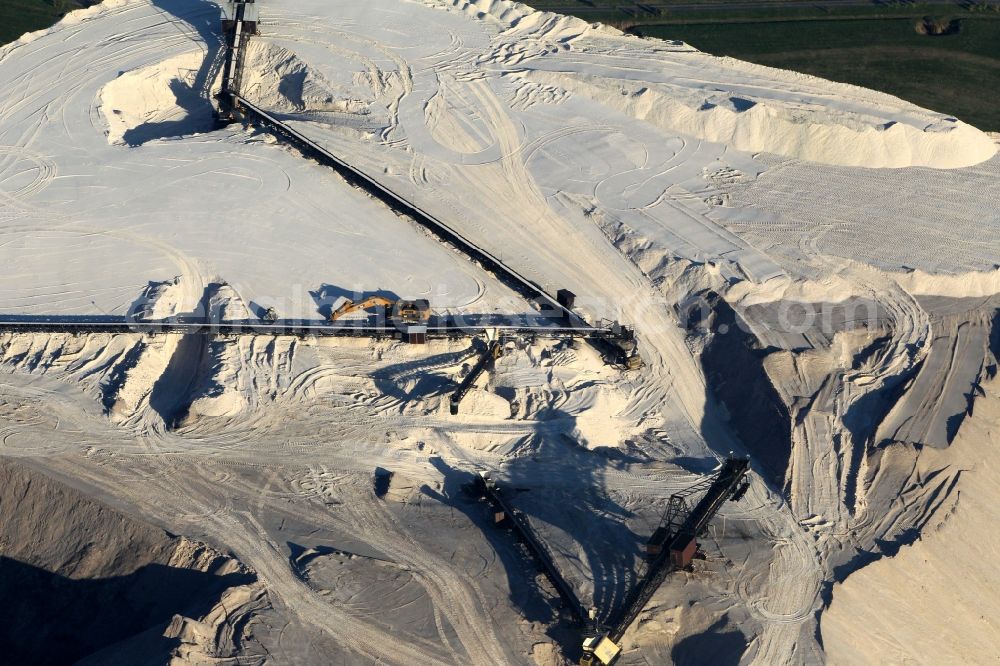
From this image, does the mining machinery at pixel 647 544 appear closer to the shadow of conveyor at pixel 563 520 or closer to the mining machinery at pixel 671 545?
the mining machinery at pixel 671 545

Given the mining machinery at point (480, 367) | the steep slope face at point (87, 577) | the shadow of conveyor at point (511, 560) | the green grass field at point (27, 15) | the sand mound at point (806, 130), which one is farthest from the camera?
the green grass field at point (27, 15)

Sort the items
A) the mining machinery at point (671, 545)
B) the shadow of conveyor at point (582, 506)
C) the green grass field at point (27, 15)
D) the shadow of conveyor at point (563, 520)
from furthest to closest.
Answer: the green grass field at point (27, 15) < the shadow of conveyor at point (582, 506) < the shadow of conveyor at point (563, 520) < the mining machinery at point (671, 545)

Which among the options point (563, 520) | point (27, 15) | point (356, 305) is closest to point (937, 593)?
point (563, 520)

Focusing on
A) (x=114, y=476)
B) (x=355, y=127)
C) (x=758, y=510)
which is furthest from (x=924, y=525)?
(x=355, y=127)

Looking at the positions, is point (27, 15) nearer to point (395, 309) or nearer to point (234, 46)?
point (234, 46)

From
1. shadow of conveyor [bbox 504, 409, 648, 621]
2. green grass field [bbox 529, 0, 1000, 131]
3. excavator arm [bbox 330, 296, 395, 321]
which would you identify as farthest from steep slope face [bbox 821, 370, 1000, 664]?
green grass field [bbox 529, 0, 1000, 131]

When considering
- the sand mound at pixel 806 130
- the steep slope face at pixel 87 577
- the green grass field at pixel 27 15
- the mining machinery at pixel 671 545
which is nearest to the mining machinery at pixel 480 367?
the mining machinery at pixel 671 545
